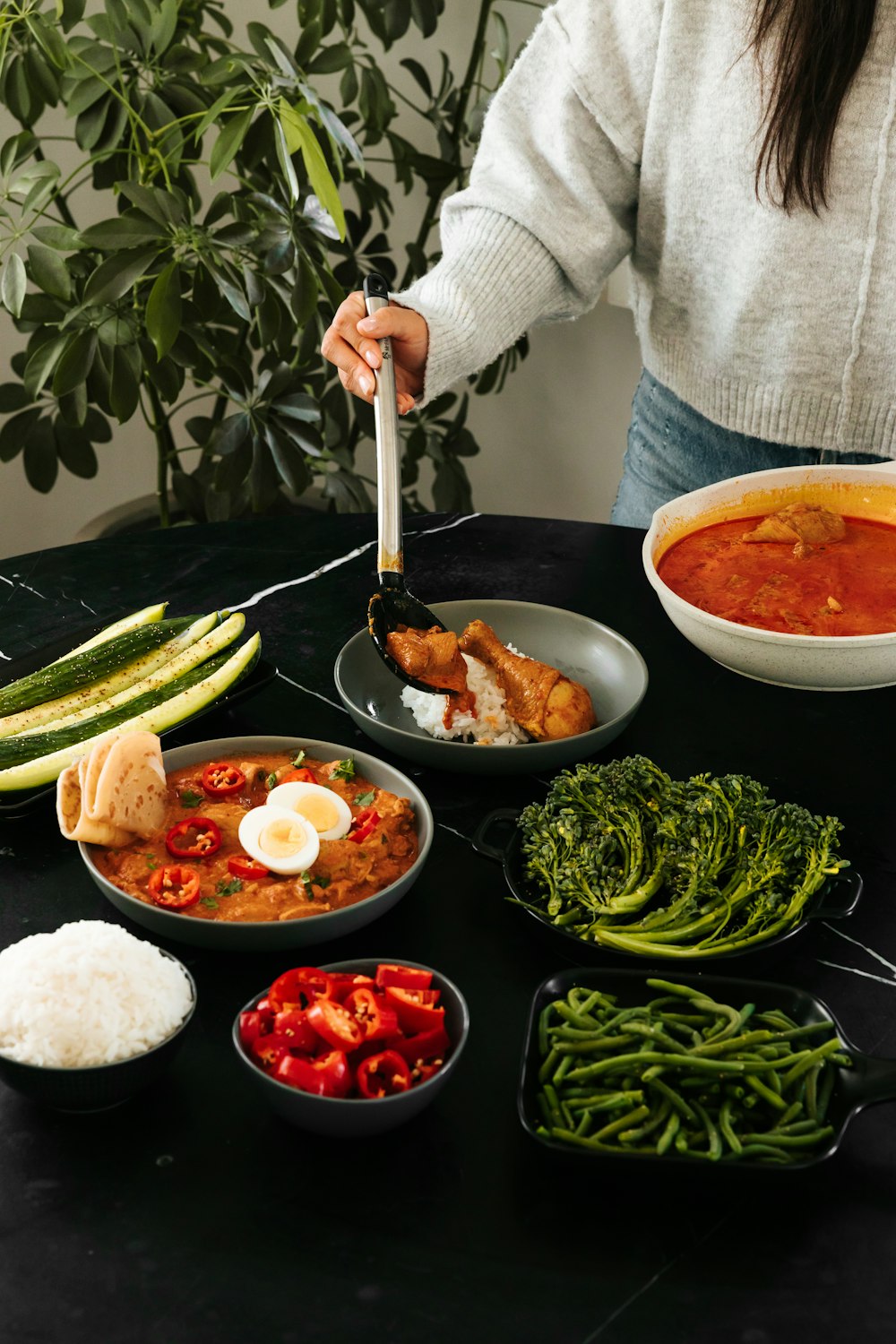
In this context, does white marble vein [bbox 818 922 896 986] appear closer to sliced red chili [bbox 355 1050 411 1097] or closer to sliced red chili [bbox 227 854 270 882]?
sliced red chili [bbox 355 1050 411 1097]

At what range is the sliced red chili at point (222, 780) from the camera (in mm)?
1452

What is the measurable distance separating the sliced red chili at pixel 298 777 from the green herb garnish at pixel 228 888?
176mm

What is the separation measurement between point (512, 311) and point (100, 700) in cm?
101

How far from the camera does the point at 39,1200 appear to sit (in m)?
1.01

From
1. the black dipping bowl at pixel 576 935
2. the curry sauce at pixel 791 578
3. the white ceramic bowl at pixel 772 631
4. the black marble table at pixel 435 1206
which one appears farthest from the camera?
the curry sauce at pixel 791 578

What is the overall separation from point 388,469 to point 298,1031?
0.98 m

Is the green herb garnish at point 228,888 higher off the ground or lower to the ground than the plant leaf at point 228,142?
lower

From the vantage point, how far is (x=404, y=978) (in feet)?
3.64

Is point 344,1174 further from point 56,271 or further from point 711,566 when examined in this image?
point 56,271

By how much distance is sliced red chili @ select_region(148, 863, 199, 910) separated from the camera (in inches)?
49.8

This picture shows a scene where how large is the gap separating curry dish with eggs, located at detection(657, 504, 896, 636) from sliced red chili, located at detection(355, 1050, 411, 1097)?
888 mm

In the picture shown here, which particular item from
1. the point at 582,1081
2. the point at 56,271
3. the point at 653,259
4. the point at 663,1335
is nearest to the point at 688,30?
the point at 653,259

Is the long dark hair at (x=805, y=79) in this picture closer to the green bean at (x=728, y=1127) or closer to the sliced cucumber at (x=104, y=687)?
the sliced cucumber at (x=104, y=687)

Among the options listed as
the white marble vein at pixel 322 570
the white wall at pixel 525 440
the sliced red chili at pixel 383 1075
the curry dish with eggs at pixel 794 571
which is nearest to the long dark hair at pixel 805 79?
the curry dish with eggs at pixel 794 571
